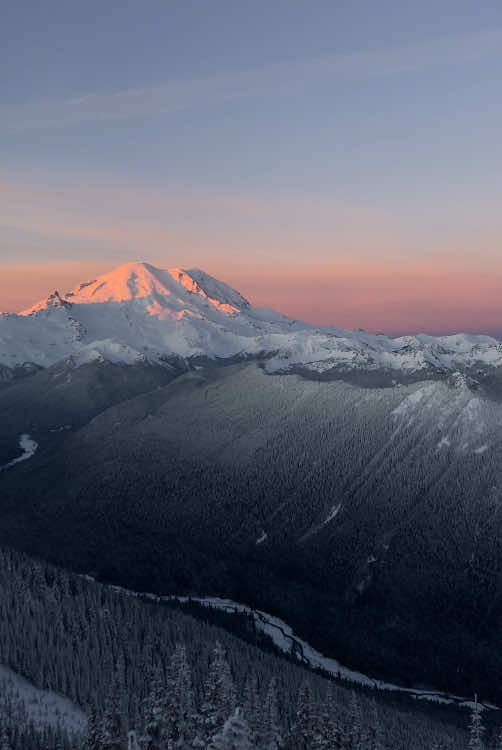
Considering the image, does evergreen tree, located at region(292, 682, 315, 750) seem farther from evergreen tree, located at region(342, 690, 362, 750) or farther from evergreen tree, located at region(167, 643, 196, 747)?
evergreen tree, located at region(167, 643, 196, 747)

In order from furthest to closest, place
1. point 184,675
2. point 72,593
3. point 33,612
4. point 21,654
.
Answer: point 72,593 → point 33,612 → point 21,654 → point 184,675

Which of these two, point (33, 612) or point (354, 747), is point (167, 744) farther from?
point (33, 612)

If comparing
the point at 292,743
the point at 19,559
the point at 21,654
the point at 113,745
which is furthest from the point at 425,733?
the point at 19,559

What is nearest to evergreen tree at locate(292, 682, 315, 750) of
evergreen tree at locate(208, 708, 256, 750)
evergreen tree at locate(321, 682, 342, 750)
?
evergreen tree at locate(321, 682, 342, 750)

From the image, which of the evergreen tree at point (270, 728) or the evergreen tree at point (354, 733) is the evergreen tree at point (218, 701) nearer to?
the evergreen tree at point (270, 728)

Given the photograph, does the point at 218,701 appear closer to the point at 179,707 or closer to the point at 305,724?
the point at 179,707

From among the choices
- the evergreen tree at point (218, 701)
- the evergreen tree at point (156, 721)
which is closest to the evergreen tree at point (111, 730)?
the evergreen tree at point (156, 721)

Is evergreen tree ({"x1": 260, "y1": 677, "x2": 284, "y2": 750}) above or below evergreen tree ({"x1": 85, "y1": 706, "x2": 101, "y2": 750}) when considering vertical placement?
above
